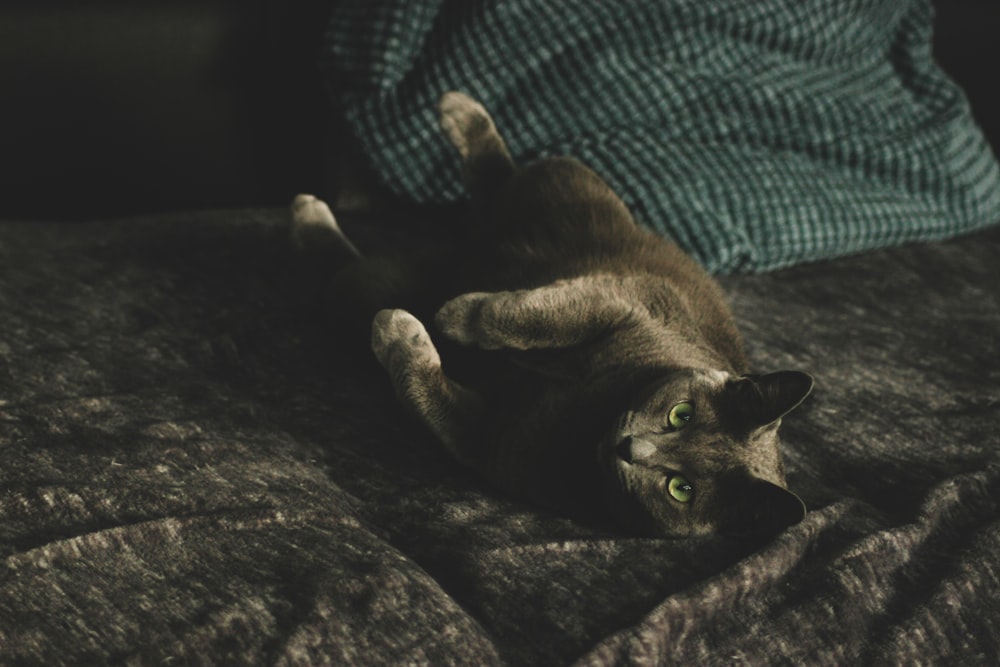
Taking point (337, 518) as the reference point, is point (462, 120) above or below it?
above

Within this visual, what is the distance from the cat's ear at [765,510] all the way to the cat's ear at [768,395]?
0.21ft

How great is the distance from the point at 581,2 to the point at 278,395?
2.87 ft

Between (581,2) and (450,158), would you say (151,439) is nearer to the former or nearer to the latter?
(450,158)

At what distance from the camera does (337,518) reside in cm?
100

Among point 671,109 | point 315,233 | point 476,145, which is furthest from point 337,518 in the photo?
point 671,109

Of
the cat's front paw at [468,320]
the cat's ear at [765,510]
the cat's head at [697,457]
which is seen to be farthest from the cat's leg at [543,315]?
the cat's ear at [765,510]

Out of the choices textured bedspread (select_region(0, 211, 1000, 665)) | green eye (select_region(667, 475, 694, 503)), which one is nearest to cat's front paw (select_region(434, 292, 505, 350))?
textured bedspread (select_region(0, 211, 1000, 665))

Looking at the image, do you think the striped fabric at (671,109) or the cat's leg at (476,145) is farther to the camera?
the striped fabric at (671,109)

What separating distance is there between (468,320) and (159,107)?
868 mm

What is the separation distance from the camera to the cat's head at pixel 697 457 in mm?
1031

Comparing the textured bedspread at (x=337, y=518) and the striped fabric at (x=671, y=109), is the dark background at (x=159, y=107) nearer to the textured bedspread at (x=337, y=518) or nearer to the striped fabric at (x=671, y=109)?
the striped fabric at (x=671, y=109)

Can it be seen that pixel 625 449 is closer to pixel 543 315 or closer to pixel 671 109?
pixel 543 315

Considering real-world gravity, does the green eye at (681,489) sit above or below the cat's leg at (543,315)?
below

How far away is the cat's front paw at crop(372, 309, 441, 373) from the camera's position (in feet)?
3.77
